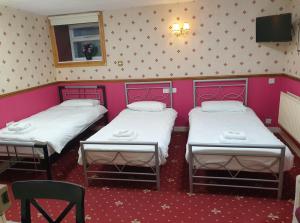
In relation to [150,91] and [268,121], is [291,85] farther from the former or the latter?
[150,91]

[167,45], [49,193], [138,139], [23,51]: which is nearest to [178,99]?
[167,45]

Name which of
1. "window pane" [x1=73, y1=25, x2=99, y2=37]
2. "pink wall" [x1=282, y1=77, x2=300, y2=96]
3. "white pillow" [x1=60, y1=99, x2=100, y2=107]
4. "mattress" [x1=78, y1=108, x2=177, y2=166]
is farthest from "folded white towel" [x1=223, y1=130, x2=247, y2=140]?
"window pane" [x1=73, y1=25, x2=99, y2=37]

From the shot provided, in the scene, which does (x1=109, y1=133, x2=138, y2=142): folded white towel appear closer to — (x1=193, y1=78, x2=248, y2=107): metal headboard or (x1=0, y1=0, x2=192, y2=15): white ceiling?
(x1=193, y1=78, x2=248, y2=107): metal headboard

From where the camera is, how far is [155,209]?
2.68 meters

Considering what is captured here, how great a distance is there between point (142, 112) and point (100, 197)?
1.91 meters

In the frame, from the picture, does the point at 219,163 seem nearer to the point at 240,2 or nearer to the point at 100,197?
the point at 100,197

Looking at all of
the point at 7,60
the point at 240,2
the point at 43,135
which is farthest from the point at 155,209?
the point at 240,2

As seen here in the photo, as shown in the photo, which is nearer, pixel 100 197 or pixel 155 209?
pixel 155 209

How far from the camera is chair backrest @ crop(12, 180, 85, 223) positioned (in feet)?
4.65

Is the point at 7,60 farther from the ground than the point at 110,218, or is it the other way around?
the point at 7,60

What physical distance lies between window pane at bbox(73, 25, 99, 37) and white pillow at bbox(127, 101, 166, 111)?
1881 millimetres

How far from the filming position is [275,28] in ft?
12.7

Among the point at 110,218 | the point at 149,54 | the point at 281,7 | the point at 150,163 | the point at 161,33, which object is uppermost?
the point at 281,7

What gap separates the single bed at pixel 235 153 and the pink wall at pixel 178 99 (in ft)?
2.54
